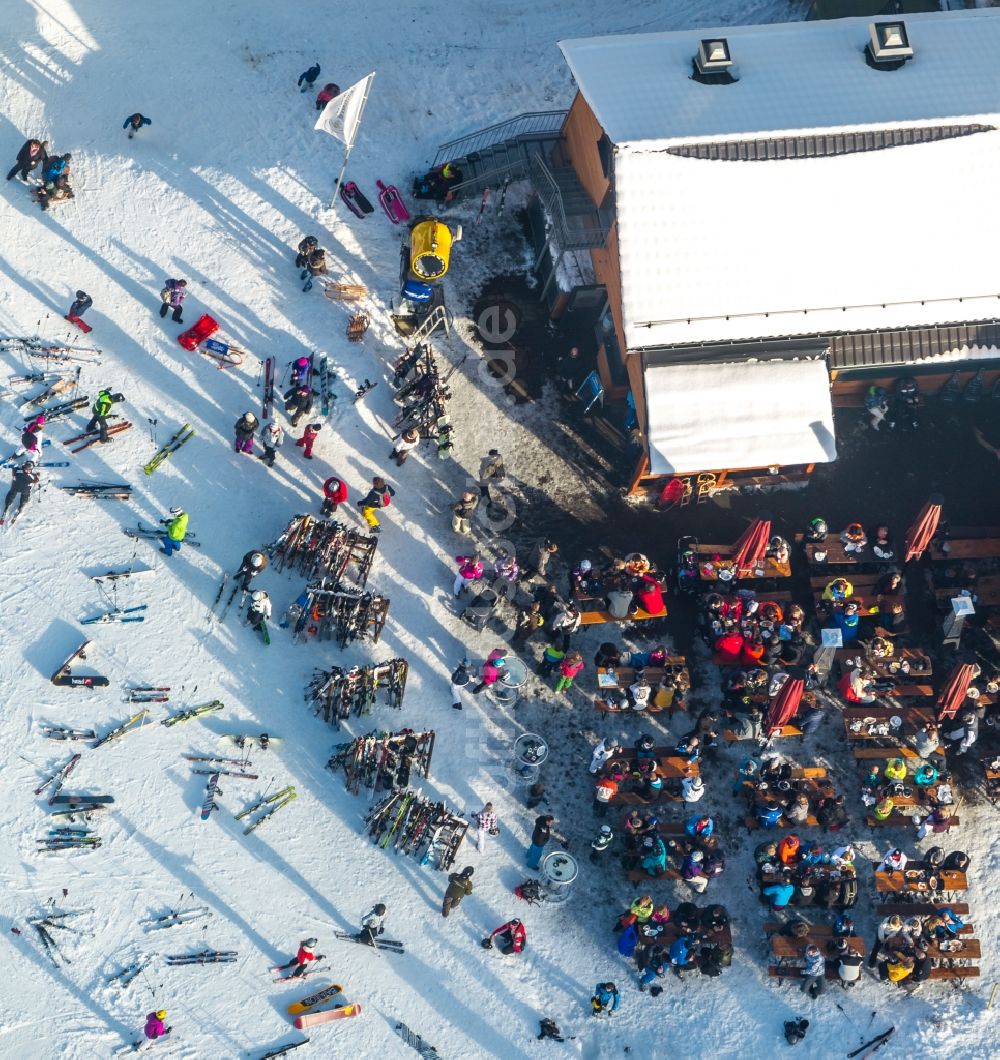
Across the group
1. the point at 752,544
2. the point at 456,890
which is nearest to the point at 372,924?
the point at 456,890

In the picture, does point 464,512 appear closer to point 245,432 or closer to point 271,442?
point 271,442

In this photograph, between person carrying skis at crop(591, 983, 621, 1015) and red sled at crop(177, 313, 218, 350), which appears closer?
person carrying skis at crop(591, 983, 621, 1015)

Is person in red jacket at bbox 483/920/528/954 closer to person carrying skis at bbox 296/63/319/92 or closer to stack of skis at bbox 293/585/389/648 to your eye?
stack of skis at bbox 293/585/389/648

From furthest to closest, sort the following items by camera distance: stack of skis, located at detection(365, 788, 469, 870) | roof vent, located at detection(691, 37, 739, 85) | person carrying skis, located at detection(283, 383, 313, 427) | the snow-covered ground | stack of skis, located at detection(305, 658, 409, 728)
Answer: person carrying skis, located at detection(283, 383, 313, 427) < roof vent, located at detection(691, 37, 739, 85) < stack of skis, located at detection(305, 658, 409, 728) < stack of skis, located at detection(365, 788, 469, 870) < the snow-covered ground

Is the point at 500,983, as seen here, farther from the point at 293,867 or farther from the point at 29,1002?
the point at 29,1002

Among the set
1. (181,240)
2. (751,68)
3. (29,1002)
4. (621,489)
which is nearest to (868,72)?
(751,68)

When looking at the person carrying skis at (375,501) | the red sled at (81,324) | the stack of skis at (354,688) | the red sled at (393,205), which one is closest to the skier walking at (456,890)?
the stack of skis at (354,688)

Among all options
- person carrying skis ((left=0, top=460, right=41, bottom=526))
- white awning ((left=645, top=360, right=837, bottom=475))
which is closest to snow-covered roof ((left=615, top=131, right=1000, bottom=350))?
white awning ((left=645, top=360, right=837, bottom=475))
